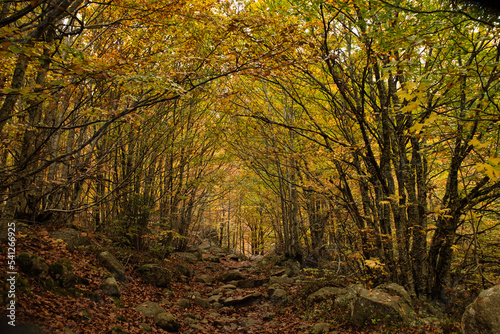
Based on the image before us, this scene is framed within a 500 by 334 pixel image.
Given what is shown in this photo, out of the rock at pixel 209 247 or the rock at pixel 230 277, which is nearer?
the rock at pixel 230 277

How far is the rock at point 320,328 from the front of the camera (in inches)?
209

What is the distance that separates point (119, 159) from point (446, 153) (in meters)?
9.13

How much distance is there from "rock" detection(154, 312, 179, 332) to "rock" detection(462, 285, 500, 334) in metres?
5.15

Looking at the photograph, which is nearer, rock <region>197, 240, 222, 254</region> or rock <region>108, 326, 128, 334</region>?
rock <region>108, 326, 128, 334</region>

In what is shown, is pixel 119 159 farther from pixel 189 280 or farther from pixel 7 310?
pixel 7 310

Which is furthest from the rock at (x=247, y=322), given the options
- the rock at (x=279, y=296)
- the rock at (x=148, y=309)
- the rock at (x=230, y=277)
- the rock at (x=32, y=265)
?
the rock at (x=32, y=265)

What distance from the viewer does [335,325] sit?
544cm

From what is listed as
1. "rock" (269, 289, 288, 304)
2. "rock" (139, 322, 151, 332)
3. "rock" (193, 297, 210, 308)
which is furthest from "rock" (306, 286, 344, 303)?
"rock" (139, 322, 151, 332)

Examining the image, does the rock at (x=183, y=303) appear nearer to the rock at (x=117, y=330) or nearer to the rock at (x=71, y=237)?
the rock at (x=117, y=330)

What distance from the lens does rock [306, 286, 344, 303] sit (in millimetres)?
6930

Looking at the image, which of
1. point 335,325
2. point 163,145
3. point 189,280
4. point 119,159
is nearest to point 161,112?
point 163,145

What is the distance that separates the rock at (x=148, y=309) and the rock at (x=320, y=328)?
340cm

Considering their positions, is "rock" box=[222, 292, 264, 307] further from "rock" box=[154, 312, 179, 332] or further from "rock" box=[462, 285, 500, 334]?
"rock" box=[462, 285, 500, 334]

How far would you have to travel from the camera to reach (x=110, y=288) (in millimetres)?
5852
